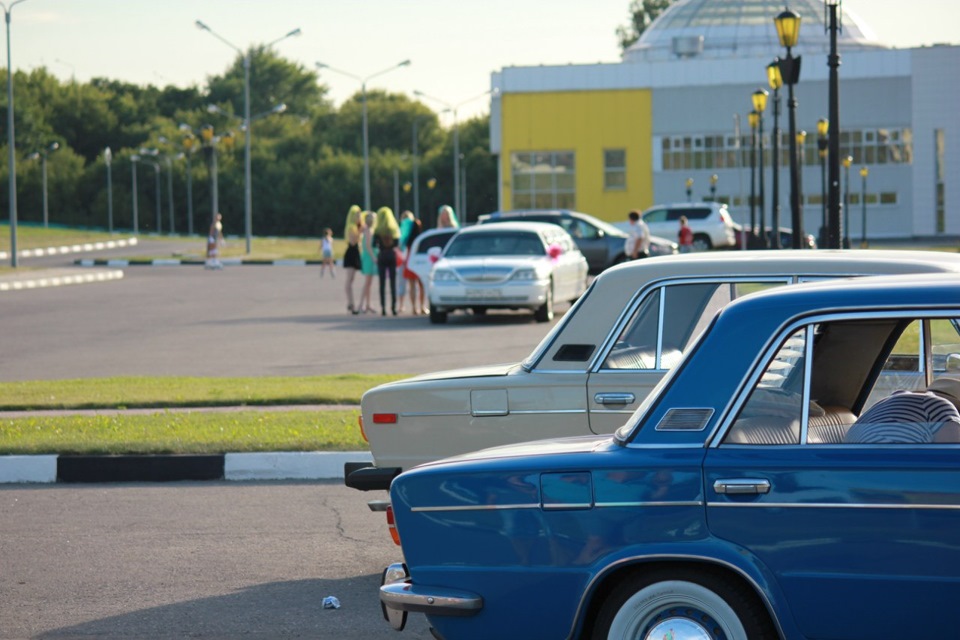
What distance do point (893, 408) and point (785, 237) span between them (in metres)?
52.2

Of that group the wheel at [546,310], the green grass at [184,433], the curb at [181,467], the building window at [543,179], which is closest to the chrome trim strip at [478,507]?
the curb at [181,467]

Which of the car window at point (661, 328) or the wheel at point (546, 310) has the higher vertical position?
the car window at point (661, 328)

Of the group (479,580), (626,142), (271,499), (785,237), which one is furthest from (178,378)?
(626,142)

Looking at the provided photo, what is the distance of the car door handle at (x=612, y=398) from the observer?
6.96m

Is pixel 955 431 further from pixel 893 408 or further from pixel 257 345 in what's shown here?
pixel 257 345

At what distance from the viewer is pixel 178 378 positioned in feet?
51.1

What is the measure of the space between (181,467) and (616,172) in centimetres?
7402

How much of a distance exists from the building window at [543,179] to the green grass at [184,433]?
70949 millimetres

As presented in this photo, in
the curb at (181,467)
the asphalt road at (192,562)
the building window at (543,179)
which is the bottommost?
the asphalt road at (192,562)

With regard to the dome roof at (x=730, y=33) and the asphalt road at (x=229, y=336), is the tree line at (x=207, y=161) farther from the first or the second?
the asphalt road at (x=229, y=336)

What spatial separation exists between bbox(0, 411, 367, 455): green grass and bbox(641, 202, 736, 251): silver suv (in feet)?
125

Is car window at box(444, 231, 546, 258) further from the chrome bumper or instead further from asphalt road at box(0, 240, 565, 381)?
the chrome bumper

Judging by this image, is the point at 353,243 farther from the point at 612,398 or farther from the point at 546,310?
the point at 612,398

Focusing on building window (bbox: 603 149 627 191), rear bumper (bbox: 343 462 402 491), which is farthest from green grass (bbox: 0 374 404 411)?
building window (bbox: 603 149 627 191)
